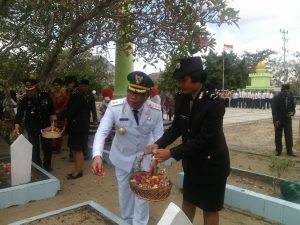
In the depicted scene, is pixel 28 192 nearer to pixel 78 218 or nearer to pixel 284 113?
pixel 78 218

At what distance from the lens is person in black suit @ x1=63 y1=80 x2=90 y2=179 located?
6.99m

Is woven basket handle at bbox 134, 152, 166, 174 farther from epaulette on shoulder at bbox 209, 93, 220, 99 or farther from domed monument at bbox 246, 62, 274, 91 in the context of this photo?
domed monument at bbox 246, 62, 274, 91

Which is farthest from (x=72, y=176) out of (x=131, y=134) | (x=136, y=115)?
(x=136, y=115)

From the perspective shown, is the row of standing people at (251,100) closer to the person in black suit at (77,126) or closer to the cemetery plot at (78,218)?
the person in black suit at (77,126)

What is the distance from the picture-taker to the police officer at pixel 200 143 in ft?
11.0

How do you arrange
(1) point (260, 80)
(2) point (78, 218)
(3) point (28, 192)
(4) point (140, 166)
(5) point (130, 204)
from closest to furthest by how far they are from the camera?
(4) point (140, 166)
(5) point (130, 204)
(2) point (78, 218)
(3) point (28, 192)
(1) point (260, 80)

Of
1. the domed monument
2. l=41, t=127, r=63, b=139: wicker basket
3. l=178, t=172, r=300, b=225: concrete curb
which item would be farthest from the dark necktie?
the domed monument

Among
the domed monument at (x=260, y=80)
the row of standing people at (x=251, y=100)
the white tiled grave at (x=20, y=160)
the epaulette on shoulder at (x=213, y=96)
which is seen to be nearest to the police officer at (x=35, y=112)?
the white tiled grave at (x=20, y=160)

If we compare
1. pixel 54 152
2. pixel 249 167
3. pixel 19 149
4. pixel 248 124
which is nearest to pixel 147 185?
pixel 19 149

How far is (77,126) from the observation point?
7.07 m

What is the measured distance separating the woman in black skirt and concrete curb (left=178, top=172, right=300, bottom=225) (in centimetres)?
286

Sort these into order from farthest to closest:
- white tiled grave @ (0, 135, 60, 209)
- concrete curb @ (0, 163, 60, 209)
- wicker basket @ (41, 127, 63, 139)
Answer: wicker basket @ (41, 127, 63, 139) < white tiled grave @ (0, 135, 60, 209) < concrete curb @ (0, 163, 60, 209)

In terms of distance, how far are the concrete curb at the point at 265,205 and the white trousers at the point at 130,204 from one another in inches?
74.3

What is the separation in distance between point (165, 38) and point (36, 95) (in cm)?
286
